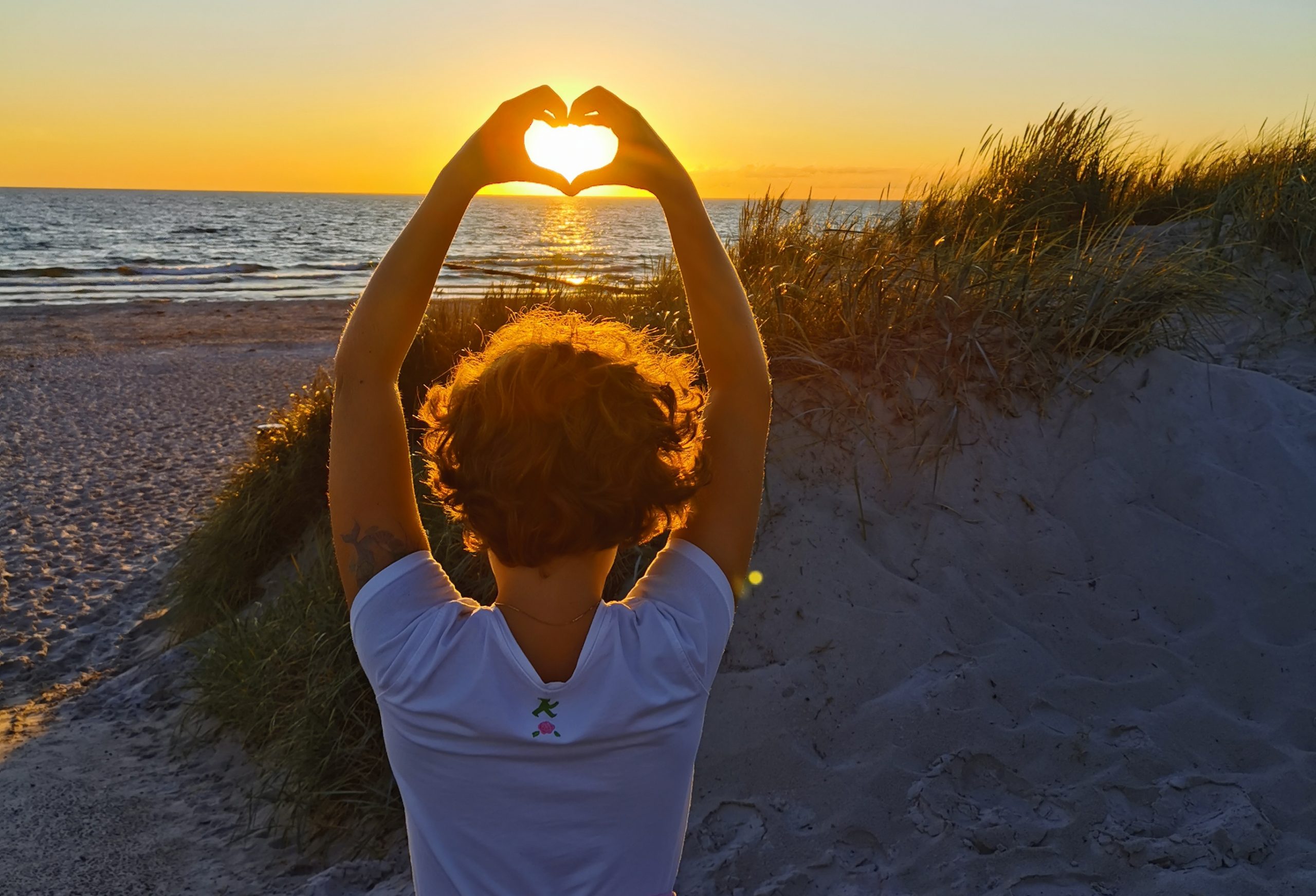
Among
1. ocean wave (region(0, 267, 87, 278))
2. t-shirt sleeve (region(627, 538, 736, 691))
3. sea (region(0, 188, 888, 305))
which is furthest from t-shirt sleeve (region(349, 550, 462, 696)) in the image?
ocean wave (region(0, 267, 87, 278))

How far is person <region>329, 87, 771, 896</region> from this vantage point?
3.59 feet

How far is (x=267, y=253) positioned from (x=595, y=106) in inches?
1602

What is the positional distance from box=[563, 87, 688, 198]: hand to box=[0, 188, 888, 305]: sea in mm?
4049

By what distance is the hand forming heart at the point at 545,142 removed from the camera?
1300 millimetres

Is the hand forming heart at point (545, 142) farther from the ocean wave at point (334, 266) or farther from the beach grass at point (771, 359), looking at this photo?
the ocean wave at point (334, 266)

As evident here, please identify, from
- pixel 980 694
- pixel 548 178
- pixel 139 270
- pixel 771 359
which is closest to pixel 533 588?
pixel 548 178

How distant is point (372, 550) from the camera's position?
49.8 inches

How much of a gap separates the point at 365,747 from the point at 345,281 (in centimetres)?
2750

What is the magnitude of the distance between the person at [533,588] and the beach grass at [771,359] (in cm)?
192

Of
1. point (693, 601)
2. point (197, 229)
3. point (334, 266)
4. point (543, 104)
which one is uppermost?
point (543, 104)

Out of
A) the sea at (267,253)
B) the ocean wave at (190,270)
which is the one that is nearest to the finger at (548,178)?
the sea at (267,253)

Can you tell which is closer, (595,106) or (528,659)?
(528,659)

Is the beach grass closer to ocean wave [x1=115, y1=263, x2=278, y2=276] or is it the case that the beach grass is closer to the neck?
the neck

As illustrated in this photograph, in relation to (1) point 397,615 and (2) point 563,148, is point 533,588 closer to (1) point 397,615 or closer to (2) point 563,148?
(1) point 397,615
